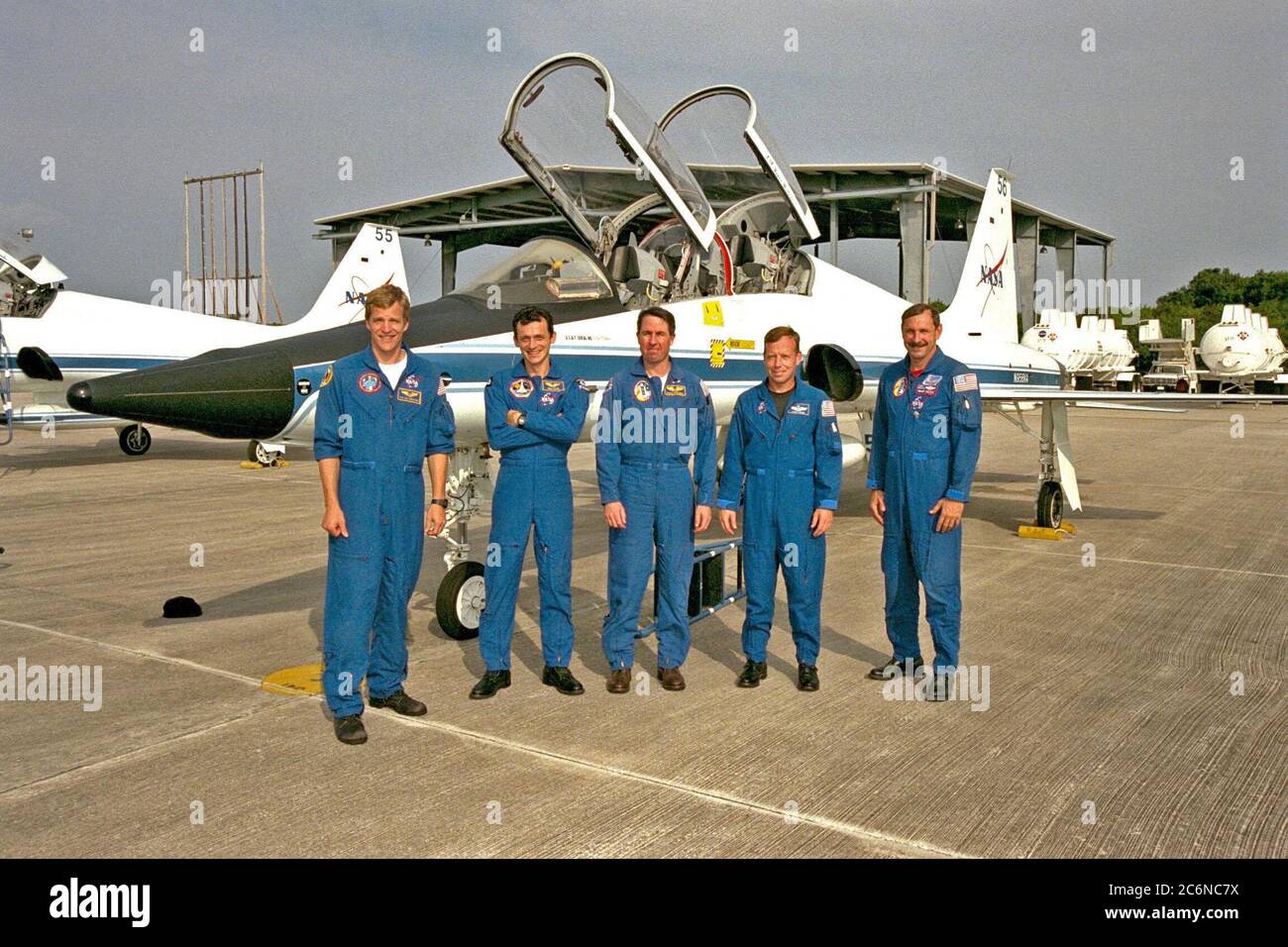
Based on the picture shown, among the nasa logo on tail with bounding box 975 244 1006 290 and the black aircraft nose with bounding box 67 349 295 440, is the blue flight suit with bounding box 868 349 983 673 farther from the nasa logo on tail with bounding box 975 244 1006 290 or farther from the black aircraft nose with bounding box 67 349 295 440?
the nasa logo on tail with bounding box 975 244 1006 290

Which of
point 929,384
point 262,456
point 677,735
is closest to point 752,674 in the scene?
point 677,735

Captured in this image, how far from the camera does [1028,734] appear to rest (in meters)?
4.31

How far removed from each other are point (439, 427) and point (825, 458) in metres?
1.90

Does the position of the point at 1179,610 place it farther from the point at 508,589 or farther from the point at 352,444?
the point at 352,444

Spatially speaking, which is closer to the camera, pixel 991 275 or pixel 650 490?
pixel 650 490

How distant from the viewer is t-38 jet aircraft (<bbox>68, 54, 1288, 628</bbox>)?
5176 millimetres

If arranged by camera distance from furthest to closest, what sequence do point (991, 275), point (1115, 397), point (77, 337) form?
point (77, 337), point (991, 275), point (1115, 397)

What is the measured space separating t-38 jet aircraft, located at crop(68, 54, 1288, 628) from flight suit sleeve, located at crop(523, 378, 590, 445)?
113 centimetres

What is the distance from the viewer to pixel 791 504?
496 cm

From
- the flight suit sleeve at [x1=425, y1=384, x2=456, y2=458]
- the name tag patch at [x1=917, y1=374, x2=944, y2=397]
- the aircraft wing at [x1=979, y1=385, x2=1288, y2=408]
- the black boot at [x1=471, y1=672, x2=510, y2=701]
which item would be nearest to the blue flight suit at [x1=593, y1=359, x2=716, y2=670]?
the black boot at [x1=471, y1=672, x2=510, y2=701]

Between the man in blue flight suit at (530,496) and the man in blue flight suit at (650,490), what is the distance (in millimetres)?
214
